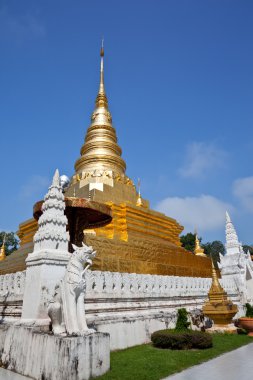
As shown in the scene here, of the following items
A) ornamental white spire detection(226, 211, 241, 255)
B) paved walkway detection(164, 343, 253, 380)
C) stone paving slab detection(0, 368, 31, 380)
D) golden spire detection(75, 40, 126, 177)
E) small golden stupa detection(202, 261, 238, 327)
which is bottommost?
paved walkway detection(164, 343, 253, 380)

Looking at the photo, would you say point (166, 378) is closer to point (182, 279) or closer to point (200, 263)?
point (182, 279)

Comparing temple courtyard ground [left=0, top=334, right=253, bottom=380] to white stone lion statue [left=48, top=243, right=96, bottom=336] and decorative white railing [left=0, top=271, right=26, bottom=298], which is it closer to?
white stone lion statue [left=48, top=243, right=96, bottom=336]

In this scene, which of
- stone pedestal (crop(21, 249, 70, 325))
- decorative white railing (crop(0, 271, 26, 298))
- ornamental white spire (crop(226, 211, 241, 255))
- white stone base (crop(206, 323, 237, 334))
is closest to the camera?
stone pedestal (crop(21, 249, 70, 325))

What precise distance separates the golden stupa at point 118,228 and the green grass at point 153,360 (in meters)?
5.94

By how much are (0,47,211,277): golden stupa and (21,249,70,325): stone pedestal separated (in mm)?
5958

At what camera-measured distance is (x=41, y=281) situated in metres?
7.46

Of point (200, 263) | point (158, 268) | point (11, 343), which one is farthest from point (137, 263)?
point (11, 343)

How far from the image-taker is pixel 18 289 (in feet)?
31.7

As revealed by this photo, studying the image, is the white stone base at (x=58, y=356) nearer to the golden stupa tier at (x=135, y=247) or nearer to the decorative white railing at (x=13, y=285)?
the decorative white railing at (x=13, y=285)

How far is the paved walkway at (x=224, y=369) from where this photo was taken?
582 cm

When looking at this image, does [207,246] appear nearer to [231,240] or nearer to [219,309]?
[231,240]

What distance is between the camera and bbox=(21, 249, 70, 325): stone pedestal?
732cm

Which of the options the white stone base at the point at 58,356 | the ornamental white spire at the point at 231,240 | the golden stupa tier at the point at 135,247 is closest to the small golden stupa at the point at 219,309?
the golden stupa tier at the point at 135,247

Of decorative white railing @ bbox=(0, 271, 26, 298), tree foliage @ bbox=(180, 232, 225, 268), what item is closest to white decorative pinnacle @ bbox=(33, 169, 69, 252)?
decorative white railing @ bbox=(0, 271, 26, 298)
